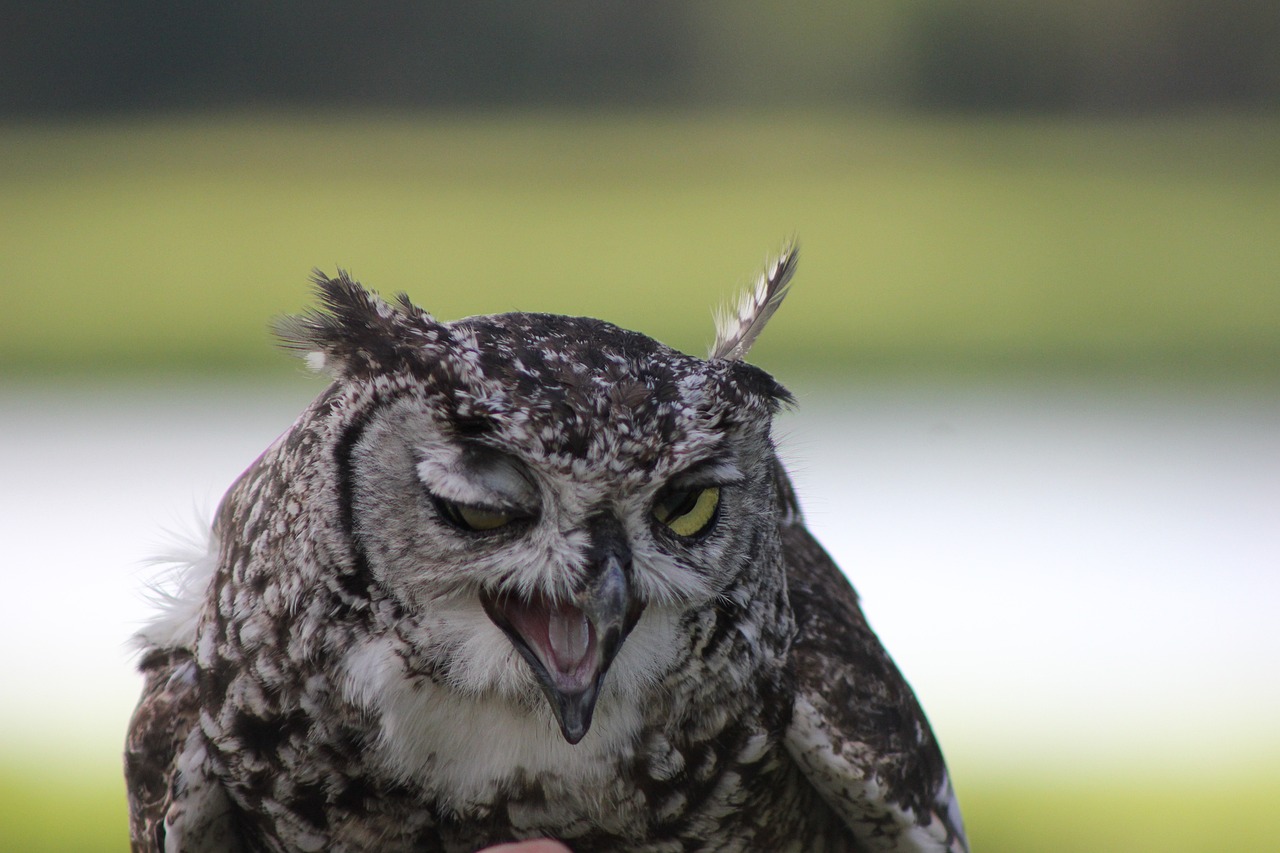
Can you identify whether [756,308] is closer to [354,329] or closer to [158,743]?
[354,329]

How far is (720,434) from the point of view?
1.79 meters

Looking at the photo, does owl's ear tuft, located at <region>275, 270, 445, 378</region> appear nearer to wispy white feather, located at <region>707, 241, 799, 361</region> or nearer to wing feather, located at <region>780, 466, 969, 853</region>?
wispy white feather, located at <region>707, 241, 799, 361</region>

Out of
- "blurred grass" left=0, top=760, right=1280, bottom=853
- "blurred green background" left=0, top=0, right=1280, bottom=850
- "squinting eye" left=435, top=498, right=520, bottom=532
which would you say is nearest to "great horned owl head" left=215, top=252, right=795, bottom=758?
"squinting eye" left=435, top=498, right=520, bottom=532

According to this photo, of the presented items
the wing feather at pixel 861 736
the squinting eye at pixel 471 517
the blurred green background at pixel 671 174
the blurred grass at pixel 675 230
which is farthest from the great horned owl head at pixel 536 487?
the blurred green background at pixel 671 174

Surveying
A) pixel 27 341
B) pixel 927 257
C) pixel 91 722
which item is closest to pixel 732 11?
pixel 927 257

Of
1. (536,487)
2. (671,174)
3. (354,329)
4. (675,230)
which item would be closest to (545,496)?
(536,487)

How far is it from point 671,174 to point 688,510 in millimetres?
11198

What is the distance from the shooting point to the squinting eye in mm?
1690

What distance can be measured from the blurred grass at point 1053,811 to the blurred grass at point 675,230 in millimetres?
4285

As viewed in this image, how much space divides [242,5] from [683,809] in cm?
1147

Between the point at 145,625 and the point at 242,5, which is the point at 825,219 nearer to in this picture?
the point at 242,5

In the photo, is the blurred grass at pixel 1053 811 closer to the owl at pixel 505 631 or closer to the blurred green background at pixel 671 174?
the owl at pixel 505 631

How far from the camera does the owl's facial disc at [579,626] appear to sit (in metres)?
1.65

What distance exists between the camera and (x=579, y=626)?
1746 mm
